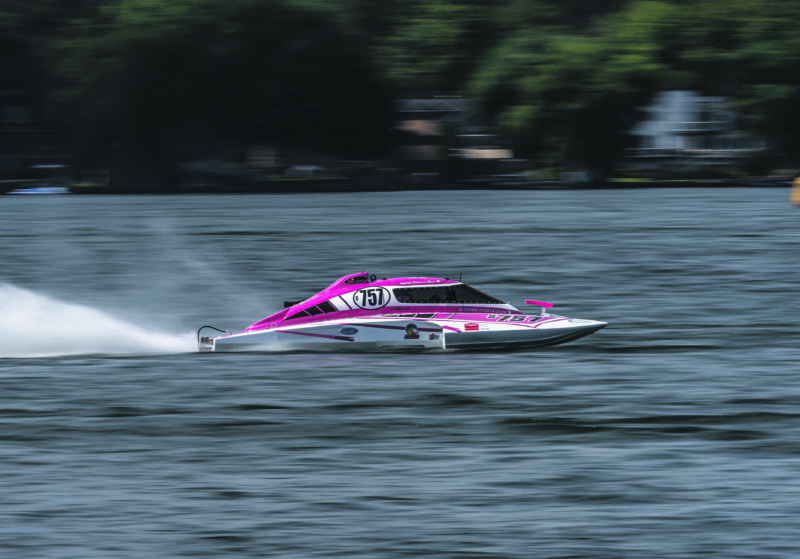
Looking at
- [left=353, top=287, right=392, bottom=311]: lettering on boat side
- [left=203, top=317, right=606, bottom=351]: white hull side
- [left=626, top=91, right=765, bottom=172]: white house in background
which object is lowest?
[left=203, top=317, right=606, bottom=351]: white hull side

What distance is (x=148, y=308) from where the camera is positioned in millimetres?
29375

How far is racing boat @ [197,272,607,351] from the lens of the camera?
65.3 ft

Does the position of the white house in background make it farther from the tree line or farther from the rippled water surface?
the rippled water surface

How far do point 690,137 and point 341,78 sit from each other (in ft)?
98.0

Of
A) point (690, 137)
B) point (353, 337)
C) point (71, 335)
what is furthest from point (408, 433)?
point (690, 137)

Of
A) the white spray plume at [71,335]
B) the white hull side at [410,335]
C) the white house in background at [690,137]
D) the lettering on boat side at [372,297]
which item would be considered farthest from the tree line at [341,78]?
the lettering on boat side at [372,297]

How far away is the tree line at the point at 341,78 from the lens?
81562 mm

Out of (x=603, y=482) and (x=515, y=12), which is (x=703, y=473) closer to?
(x=603, y=482)

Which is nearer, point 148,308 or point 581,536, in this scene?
point 581,536

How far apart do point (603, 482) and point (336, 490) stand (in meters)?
2.89

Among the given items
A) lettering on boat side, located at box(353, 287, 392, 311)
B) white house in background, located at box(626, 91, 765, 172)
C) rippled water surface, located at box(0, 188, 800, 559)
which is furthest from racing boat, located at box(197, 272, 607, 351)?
white house in background, located at box(626, 91, 765, 172)

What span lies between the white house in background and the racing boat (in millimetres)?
65200

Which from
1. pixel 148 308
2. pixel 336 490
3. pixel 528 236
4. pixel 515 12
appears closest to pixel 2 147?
pixel 515 12

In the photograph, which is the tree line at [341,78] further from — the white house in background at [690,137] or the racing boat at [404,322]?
the racing boat at [404,322]
